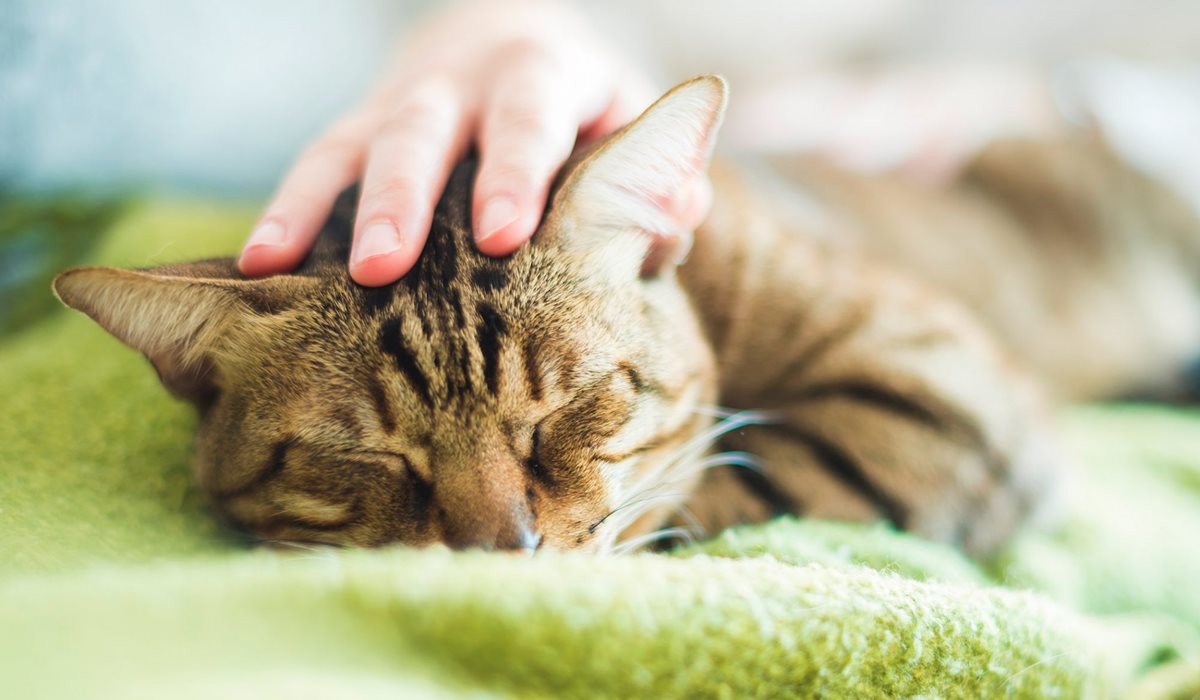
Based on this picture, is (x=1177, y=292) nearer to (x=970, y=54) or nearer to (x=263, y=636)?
(x=970, y=54)

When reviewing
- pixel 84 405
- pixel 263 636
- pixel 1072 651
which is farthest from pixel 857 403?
pixel 84 405

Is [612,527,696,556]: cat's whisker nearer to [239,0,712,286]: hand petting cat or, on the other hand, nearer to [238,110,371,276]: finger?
[239,0,712,286]: hand petting cat

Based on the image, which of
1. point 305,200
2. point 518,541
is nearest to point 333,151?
point 305,200

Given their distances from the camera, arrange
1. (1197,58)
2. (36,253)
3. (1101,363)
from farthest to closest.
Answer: (1197,58)
(1101,363)
(36,253)

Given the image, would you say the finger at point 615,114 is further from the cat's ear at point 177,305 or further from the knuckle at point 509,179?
the cat's ear at point 177,305

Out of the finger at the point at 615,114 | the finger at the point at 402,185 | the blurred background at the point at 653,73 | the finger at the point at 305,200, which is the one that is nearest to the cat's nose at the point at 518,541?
the finger at the point at 402,185

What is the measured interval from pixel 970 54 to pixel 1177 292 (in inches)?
43.5

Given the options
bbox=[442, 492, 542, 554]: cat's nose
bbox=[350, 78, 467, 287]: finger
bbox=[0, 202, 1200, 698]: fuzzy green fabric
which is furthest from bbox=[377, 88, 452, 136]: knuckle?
bbox=[442, 492, 542, 554]: cat's nose

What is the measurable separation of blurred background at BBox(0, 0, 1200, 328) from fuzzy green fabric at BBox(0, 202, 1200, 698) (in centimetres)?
54

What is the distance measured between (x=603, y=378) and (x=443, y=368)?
188 millimetres

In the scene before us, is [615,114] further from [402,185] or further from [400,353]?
[400,353]

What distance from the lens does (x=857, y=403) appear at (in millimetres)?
1225

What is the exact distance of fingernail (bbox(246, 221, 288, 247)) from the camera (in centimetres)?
93

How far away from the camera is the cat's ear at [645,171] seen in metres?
0.87
